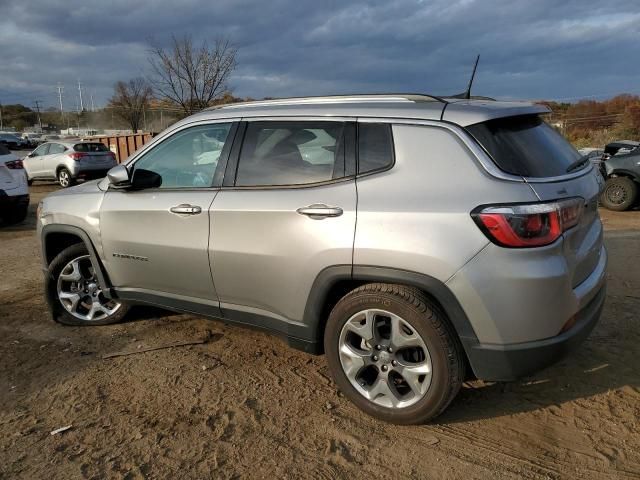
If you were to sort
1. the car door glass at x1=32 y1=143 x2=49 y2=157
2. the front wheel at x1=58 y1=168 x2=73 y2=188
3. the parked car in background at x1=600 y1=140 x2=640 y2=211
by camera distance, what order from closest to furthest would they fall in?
1. the parked car in background at x1=600 y1=140 x2=640 y2=211
2. the front wheel at x1=58 y1=168 x2=73 y2=188
3. the car door glass at x1=32 y1=143 x2=49 y2=157

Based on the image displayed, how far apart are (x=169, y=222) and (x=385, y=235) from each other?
1.65 meters

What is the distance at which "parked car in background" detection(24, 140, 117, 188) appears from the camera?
1686 centimetres

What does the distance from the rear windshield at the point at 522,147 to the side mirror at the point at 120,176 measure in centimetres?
244

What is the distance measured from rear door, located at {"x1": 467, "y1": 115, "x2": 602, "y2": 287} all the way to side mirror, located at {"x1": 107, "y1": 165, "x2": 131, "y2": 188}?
2.44m

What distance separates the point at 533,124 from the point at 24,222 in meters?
9.93

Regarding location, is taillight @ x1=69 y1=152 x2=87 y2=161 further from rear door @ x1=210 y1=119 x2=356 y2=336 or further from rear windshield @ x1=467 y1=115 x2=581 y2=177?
rear windshield @ x1=467 y1=115 x2=581 y2=177

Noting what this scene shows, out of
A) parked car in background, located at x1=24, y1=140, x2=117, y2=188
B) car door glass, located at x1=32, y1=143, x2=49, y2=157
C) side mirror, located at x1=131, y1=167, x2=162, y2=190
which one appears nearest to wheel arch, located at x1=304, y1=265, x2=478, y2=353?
side mirror, located at x1=131, y1=167, x2=162, y2=190

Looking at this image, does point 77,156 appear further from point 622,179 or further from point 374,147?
point 374,147

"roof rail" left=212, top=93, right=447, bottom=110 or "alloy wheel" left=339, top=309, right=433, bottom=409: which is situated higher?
"roof rail" left=212, top=93, right=447, bottom=110

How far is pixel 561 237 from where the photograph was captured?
2.51 m

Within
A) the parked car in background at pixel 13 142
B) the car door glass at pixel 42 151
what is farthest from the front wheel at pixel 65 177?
the parked car in background at pixel 13 142

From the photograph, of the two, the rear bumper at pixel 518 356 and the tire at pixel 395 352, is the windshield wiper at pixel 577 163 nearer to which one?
the rear bumper at pixel 518 356

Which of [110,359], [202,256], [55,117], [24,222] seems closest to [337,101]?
[202,256]

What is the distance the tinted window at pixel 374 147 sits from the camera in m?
2.84
